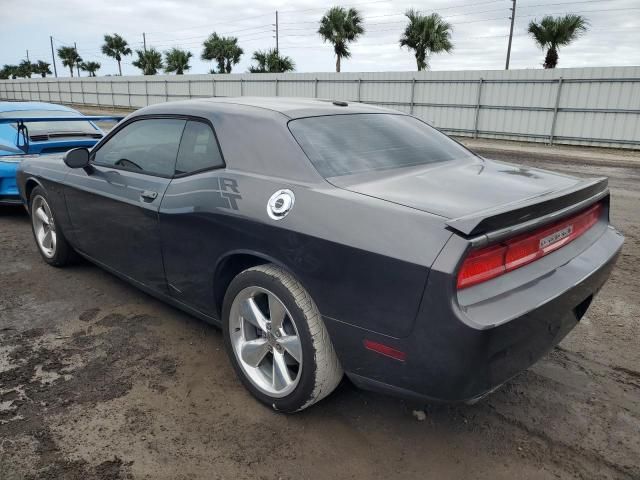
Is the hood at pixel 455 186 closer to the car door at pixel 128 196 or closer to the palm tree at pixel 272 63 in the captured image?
the car door at pixel 128 196

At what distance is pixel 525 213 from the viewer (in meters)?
2.04

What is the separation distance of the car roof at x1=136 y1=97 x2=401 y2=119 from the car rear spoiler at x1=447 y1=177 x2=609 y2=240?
1328 millimetres

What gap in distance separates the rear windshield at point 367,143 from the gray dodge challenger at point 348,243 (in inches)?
0.5

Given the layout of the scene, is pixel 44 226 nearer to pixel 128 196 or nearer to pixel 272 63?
pixel 128 196

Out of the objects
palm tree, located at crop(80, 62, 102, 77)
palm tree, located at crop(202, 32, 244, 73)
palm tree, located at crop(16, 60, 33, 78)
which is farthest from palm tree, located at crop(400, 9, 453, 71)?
palm tree, located at crop(16, 60, 33, 78)

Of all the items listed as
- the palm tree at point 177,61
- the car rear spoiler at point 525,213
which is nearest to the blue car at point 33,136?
the car rear spoiler at point 525,213

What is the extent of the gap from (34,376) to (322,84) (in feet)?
73.5

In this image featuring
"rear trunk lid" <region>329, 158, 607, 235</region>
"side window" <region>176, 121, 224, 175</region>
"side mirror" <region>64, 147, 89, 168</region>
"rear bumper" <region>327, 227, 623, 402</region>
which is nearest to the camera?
"rear bumper" <region>327, 227, 623, 402</region>

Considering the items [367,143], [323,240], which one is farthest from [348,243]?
[367,143]

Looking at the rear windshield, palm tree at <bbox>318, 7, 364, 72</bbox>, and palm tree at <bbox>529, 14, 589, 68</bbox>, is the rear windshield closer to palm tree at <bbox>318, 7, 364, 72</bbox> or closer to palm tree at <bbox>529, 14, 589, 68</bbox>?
palm tree at <bbox>529, 14, 589, 68</bbox>

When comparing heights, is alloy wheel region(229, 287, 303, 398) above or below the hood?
below

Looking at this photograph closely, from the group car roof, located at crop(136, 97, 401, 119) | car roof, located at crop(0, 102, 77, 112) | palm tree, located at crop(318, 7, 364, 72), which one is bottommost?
car roof, located at crop(0, 102, 77, 112)

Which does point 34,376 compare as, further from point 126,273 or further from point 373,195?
point 373,195

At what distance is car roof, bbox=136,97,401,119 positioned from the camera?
2.93 meters
